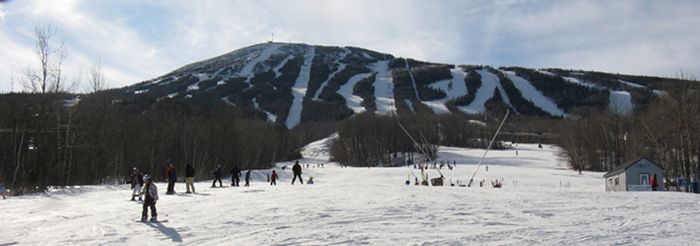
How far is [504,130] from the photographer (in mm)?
165125

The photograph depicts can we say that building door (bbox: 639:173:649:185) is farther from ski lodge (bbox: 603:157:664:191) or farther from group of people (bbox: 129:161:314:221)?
group of people (bbox: 129:161:314:221)

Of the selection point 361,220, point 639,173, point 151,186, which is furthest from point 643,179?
point 151,186

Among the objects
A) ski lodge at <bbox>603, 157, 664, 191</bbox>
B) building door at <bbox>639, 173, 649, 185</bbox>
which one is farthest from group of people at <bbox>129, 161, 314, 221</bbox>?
building door at <bbox>639, 173, 649, 185</bbox>

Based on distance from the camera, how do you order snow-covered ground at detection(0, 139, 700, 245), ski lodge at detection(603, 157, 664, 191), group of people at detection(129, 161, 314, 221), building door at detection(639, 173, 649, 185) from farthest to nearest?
building door at detection(639, 173, 649, 185) < ski lodge at detection(603, 157, 664, 191) < group of people at detection(129, 161, 314, 221) < snow-covered ground at detection(0, 139, 700, 245)

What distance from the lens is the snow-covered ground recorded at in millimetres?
12062

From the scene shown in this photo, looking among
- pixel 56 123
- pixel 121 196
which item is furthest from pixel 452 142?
pixel 121 196

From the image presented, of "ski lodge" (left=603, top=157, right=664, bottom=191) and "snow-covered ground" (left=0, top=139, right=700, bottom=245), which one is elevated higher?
"ski lodge" (left=603, top=157, right=664, bottom=191)

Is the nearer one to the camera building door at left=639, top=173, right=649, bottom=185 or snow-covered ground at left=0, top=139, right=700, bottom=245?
snow-covered ground at left=0, top=139, right=700, bottom=245

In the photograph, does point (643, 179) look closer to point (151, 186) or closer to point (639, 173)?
point (639, 173)

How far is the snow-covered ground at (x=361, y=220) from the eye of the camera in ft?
39.6

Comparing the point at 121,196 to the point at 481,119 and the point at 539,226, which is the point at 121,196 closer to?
the point at 539,226

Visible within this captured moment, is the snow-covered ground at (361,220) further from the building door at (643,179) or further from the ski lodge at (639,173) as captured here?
the building door at (643,179)

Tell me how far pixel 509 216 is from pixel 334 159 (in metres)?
101

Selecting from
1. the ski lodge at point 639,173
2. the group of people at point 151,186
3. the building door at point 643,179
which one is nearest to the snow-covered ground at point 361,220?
Answer: the group of people at point 151,186
